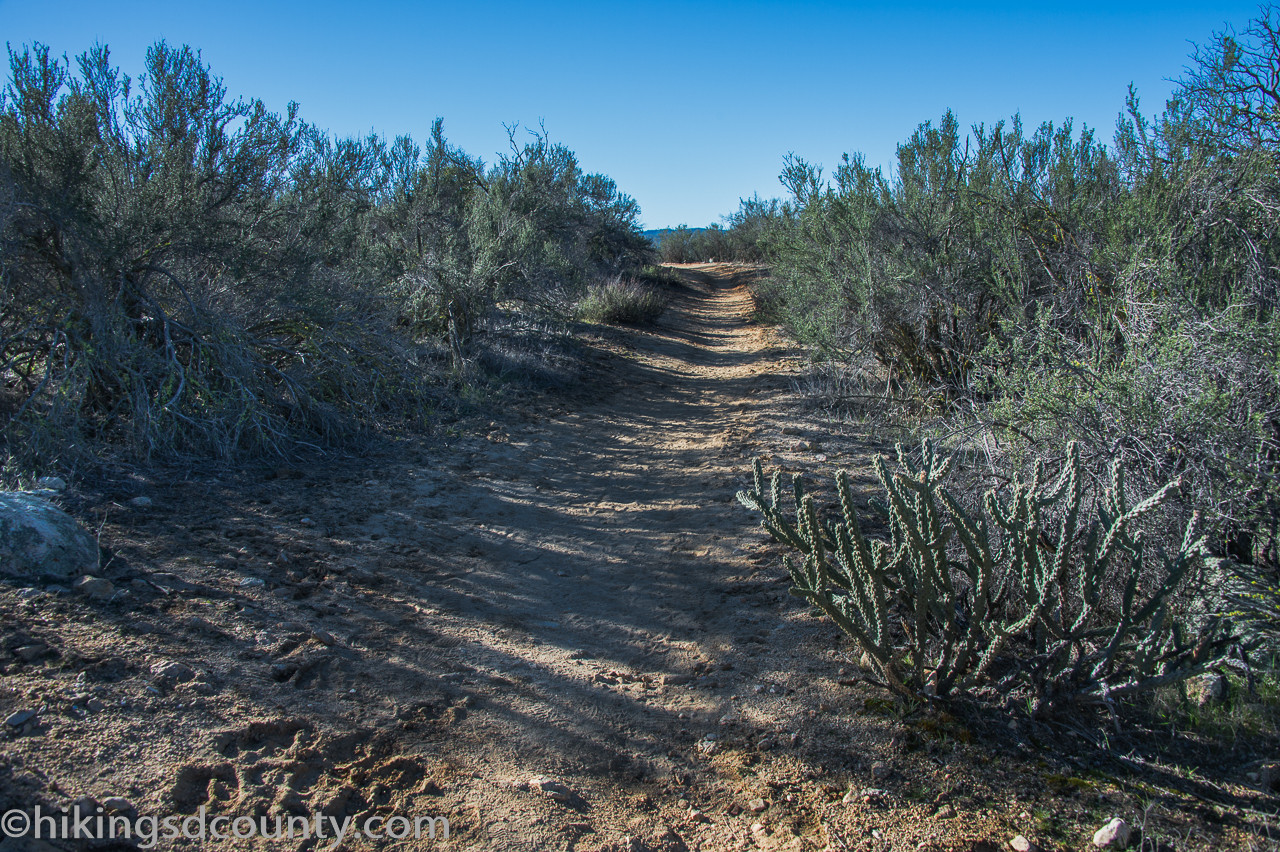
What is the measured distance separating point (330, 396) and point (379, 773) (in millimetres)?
4911

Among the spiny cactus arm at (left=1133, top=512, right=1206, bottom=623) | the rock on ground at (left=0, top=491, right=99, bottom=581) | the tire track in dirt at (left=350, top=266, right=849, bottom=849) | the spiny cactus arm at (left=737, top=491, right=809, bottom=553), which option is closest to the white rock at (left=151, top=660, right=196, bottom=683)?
the rock on ground at (left=0, top=491, right=99, bottom=581)

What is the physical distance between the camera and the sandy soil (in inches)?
86.0

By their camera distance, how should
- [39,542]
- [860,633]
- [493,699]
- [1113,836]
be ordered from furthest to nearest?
[39,542]
[493,699]
[860,633]
[1113,836]

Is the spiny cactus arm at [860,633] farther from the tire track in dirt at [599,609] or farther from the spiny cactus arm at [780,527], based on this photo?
the tire track in dirt at [599,609]

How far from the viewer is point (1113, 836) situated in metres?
2.10

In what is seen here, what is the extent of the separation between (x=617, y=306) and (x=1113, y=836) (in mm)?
13707

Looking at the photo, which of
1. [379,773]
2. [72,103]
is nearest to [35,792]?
[379,773]

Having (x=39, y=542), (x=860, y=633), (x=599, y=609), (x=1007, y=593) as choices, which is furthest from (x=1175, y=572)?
(x=39, y=542)

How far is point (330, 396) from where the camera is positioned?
6539mm

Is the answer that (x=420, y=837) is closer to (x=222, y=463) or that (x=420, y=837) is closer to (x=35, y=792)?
(x=35, y=792)

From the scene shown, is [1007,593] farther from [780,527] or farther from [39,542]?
[39,542]

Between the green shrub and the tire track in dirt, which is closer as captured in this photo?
the tire track in dirt

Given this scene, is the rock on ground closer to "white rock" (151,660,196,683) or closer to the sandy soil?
the sandy soil

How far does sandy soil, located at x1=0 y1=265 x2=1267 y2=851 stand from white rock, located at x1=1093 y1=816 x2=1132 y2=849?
0.04m
